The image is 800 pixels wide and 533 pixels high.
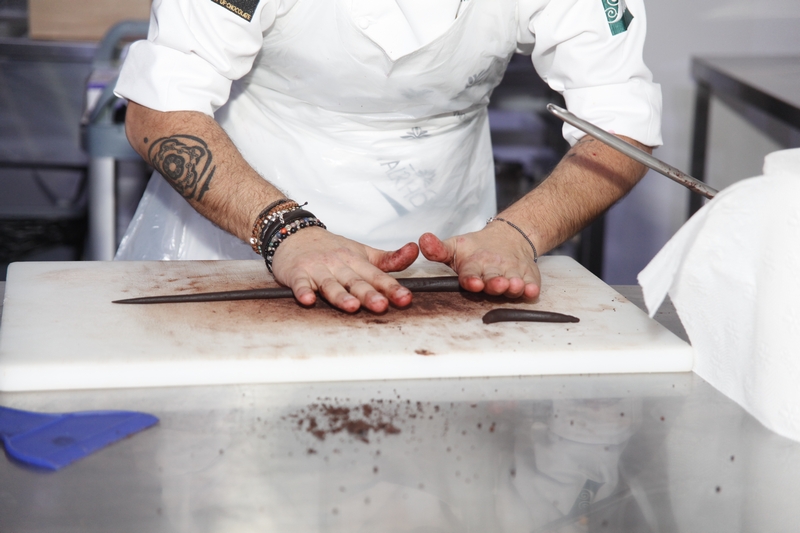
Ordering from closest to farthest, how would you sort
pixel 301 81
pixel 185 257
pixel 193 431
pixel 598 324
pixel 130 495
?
pixel 130 495
pixel 193 431
pixel 598 324
pixel 301 81
pixel 185 257

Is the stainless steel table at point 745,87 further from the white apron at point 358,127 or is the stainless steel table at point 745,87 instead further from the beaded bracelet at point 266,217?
the beaded bracelet at point 266,217

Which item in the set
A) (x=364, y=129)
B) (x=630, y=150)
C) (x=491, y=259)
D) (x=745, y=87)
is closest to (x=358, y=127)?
(x=364, y=129)

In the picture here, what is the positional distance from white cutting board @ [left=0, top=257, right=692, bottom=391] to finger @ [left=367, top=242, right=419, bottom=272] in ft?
0.20

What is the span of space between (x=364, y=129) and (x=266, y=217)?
34 centimetres

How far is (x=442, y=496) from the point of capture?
0.61m

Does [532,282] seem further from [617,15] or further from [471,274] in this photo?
[617,15]

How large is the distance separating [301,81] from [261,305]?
50 centimetres

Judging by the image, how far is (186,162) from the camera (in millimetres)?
1199

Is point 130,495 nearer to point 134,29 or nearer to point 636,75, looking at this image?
point 636,75

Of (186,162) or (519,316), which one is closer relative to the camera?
(519,316)

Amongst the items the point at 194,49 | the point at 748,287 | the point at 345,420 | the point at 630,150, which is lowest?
the point at 345,420

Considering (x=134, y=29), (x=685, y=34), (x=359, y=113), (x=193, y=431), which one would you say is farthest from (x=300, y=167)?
(x=685, y=34)

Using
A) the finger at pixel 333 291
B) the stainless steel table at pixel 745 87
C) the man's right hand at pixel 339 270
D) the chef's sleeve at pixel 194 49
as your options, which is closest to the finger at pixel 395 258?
the man's right hand at pixel 339 270

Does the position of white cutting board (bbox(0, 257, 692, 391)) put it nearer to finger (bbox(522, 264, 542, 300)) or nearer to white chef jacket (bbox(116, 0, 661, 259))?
finger (bbox(522, 264, 542, 300))
